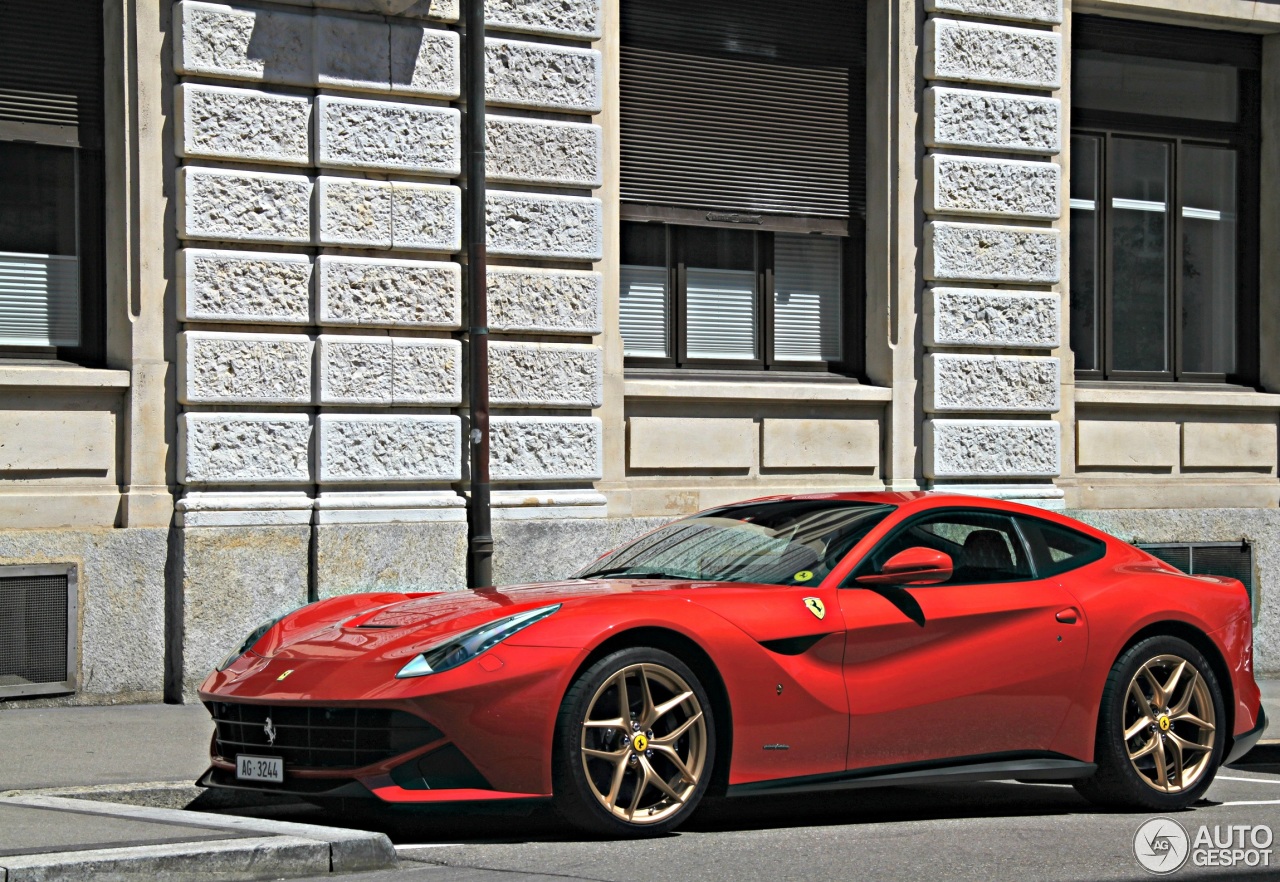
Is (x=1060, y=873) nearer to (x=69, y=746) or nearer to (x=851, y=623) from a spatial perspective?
(x=851, y=623)

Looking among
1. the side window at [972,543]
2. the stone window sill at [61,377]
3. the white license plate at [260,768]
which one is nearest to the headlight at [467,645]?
the white license plate at [260,768]

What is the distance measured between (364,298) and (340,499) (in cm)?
136

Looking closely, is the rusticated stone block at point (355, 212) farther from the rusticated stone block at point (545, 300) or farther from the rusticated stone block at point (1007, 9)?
the rusticated stone block at point (1007, 9)

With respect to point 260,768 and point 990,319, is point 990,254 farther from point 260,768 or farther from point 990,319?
point 260,768

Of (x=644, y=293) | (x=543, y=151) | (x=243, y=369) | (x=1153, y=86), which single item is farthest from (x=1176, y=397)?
(x=243, y=369)

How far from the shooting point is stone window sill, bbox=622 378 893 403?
1246 cm

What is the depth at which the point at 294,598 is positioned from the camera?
10828 mm

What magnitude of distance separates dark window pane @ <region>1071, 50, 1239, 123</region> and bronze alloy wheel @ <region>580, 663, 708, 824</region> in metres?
10.1

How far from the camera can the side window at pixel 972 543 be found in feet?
23.7

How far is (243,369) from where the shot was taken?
10.8 metres

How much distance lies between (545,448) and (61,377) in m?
3.28

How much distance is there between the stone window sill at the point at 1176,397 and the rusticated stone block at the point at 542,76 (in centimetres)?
505

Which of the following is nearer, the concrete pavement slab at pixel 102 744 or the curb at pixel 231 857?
the curb at pixel 231 857

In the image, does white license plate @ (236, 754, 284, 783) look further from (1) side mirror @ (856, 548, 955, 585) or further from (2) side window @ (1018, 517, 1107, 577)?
(2) side window @ (1018, 517, 1107, 577)
